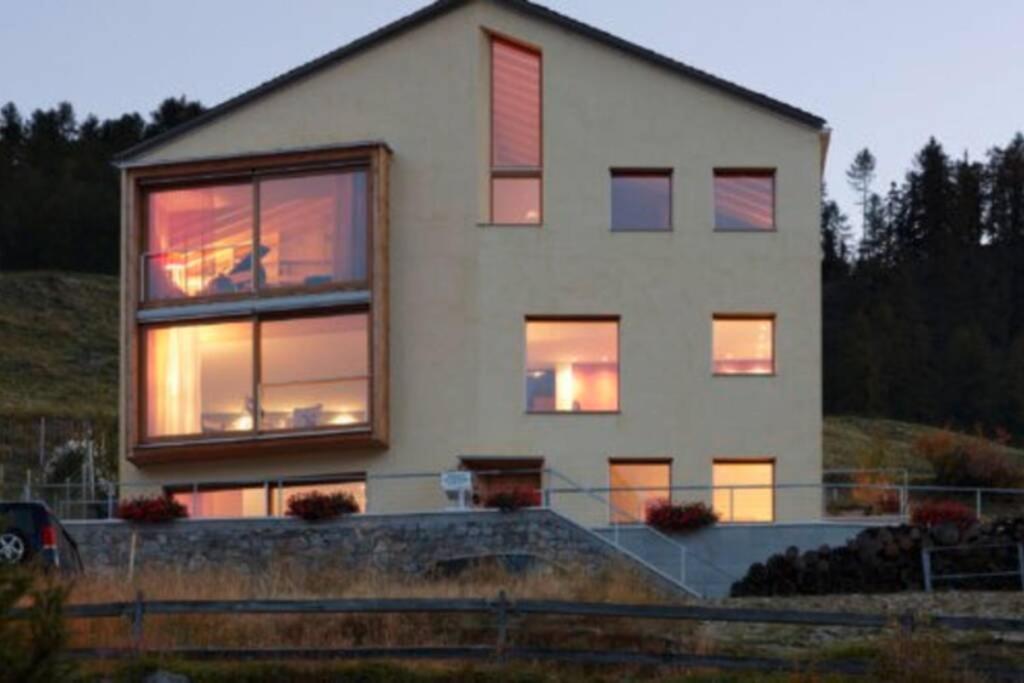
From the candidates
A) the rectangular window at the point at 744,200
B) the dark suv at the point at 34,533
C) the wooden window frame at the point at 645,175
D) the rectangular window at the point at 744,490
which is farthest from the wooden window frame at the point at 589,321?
the dark suv at the point at 34,533

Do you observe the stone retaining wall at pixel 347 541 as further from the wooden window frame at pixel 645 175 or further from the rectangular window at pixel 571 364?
the wooden window frame at pixel 645 175

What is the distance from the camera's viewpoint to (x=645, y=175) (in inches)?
1490

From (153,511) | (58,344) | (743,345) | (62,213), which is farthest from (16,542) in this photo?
(62,213)

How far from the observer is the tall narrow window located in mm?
37781

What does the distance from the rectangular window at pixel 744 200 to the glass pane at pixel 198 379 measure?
27.9 ft

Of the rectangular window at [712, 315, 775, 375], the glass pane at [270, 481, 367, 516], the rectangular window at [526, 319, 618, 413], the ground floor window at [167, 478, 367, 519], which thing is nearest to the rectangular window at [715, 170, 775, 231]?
the rectangular window at [712, 315, 775, 375]

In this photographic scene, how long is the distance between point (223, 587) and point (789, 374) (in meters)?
13.7

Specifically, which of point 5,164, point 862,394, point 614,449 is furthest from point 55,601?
point 5,164

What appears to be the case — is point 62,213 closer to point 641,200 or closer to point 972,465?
point 972,465

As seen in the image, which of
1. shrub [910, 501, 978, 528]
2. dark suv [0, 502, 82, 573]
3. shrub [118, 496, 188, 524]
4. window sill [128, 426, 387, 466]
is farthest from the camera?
window sill [128, 426, 387, 466]

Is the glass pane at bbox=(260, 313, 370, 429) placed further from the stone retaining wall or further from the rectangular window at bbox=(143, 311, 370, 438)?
the stone retaining wall

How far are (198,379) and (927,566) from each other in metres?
13.8

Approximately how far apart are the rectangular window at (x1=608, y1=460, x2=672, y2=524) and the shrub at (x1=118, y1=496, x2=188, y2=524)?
23.5 feet

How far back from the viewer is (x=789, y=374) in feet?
122
